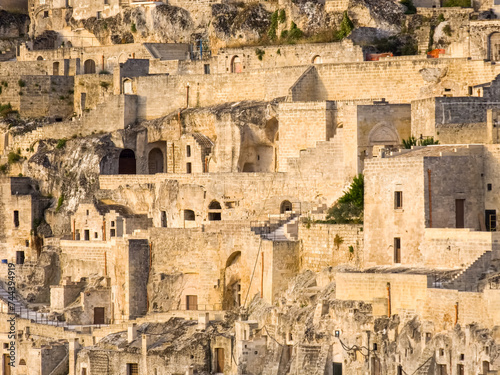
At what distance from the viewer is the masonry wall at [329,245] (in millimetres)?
60750

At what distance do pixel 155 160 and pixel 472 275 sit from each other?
81.3 ft

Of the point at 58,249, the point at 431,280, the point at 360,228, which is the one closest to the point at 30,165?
the point at 58,249

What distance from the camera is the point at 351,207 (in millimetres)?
62438

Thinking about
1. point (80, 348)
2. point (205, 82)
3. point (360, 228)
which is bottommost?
point (80, 348)

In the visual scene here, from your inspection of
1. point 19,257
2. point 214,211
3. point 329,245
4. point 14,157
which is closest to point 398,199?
point 329,245

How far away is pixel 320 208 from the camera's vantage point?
65.1 m

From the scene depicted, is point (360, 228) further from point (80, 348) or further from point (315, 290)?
point (80, 348)

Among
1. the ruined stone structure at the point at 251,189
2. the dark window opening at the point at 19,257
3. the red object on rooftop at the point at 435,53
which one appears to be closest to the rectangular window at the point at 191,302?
the ruined stone structure at the point at 251,189

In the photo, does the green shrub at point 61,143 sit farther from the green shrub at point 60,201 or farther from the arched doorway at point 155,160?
the arched doorway at point 155,160

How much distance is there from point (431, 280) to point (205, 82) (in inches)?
926

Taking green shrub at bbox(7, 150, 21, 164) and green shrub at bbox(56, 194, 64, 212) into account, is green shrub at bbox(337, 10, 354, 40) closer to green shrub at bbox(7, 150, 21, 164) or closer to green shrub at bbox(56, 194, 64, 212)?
green shrub at bbox(56, 194, 64, 212)

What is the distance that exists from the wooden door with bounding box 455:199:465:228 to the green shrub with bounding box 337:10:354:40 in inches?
721

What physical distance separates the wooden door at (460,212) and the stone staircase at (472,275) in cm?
332

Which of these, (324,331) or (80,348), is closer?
(324,331)
